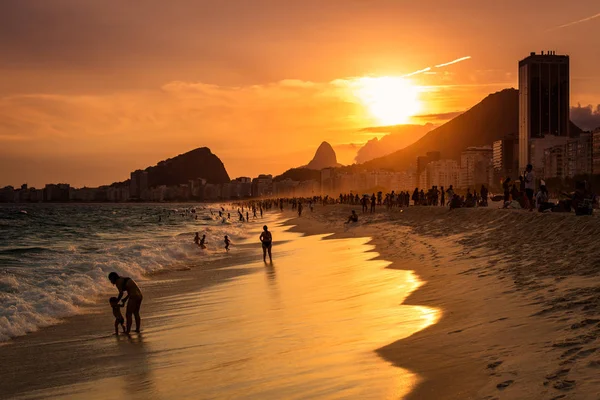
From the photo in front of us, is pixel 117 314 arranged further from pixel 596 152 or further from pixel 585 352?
pixel 596 152

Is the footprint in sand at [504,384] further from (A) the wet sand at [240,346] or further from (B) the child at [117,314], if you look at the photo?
(B) the child at [117,314]

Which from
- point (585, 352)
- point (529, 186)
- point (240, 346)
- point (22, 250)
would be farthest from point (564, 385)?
point (22, 250)

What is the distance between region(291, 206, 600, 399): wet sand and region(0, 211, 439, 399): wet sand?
46 cm

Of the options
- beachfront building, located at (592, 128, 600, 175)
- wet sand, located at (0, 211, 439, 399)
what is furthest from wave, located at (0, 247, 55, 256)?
beachfront building, located at (592, 128, 600, 175)

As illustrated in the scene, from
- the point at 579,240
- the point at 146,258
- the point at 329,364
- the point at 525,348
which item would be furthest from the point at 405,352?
the point at 146,258

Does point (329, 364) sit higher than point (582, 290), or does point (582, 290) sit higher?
point (582, 290)

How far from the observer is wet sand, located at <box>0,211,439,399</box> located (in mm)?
7227

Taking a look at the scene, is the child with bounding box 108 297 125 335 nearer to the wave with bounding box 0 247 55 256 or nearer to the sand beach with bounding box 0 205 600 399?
the sand beach with bounding box 0 205 600 399

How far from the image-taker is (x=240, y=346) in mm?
9578

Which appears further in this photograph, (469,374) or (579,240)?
(579,240)

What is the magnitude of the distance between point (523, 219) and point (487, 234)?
168cm

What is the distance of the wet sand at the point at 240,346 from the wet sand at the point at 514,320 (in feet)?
1.52

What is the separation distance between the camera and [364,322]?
34.0ft

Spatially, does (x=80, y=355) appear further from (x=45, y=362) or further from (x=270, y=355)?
(x=270, y=355)
